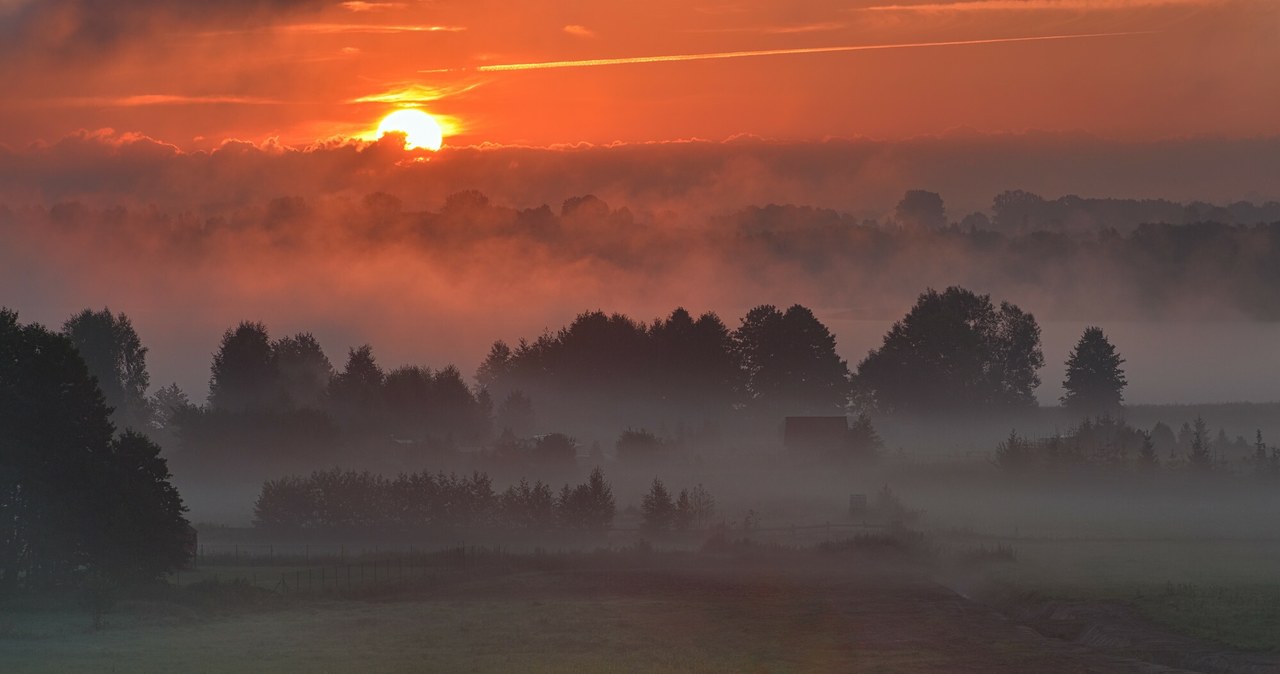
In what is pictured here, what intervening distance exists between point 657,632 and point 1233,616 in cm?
3123

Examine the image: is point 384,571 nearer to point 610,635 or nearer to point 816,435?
point 610,635

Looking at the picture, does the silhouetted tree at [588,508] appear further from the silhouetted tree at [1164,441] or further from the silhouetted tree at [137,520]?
the silhouetted tree at [1164,441]

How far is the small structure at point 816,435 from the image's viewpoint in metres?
184

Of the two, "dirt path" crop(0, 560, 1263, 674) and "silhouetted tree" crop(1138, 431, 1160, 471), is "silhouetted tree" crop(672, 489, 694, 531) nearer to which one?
"dirt path" crop(0, 560, 1263, 674)

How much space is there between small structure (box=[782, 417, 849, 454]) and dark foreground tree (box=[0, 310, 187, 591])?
302 feet

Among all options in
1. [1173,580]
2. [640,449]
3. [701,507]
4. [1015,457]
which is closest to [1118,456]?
[1015,457]

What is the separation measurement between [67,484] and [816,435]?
334ft

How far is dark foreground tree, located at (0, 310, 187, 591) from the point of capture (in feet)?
327

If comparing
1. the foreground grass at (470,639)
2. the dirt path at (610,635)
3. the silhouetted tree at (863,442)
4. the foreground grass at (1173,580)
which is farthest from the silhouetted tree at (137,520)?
the silhouetted tree at (863,442)

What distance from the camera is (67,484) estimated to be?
102750 millimetres

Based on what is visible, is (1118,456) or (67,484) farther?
(1118,456)

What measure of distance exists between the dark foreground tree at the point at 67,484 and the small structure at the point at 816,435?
9207 centimetres

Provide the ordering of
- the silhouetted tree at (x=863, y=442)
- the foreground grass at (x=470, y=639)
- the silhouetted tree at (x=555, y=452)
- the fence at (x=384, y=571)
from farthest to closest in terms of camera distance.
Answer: the silhouetted tree at (x=555, y=452) → the silhouetted tree at (x=863, y=442) → the fence at (x=384, y=571) → the foreground grass at (x=470, y=639)

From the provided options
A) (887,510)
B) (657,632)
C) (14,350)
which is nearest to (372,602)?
(657,632)
